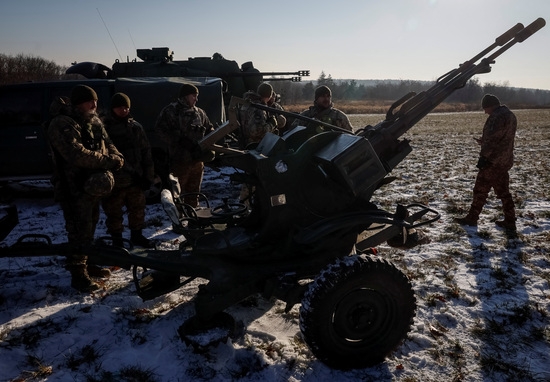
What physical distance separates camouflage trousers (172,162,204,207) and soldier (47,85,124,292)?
1.59m

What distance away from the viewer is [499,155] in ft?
19.0

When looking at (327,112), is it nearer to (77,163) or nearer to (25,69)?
(77,163)

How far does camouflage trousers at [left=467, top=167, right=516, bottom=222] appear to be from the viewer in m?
5.82

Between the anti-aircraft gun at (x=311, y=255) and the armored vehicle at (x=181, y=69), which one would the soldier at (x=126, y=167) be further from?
the armored vehicle at (x=181, y=69)

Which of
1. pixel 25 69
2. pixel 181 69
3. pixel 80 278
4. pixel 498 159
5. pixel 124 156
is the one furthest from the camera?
pixel 25 69

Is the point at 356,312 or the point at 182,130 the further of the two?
the point at 182,130

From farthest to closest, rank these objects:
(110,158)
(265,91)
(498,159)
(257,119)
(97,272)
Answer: (265,91), (257,119), (498,159), (97,272), (110,158)

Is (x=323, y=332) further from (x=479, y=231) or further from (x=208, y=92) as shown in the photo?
(x=208, y=92)

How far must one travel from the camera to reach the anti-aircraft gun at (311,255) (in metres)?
2.77

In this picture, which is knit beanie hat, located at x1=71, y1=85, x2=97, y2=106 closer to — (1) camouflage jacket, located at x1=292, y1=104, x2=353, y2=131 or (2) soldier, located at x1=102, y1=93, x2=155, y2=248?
(2) soldier, located at x1=102, y1=93, x2=155, y2=248

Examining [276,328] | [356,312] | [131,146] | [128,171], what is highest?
[131,146]

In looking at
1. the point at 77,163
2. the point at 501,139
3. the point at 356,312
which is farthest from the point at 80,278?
the point at 501,139

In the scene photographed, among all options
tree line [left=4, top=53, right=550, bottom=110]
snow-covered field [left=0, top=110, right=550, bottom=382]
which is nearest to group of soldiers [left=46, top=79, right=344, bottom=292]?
snow-covered field [left=0, top=110, right=550, bottom=382]

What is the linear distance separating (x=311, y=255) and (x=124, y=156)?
281 centimetres
